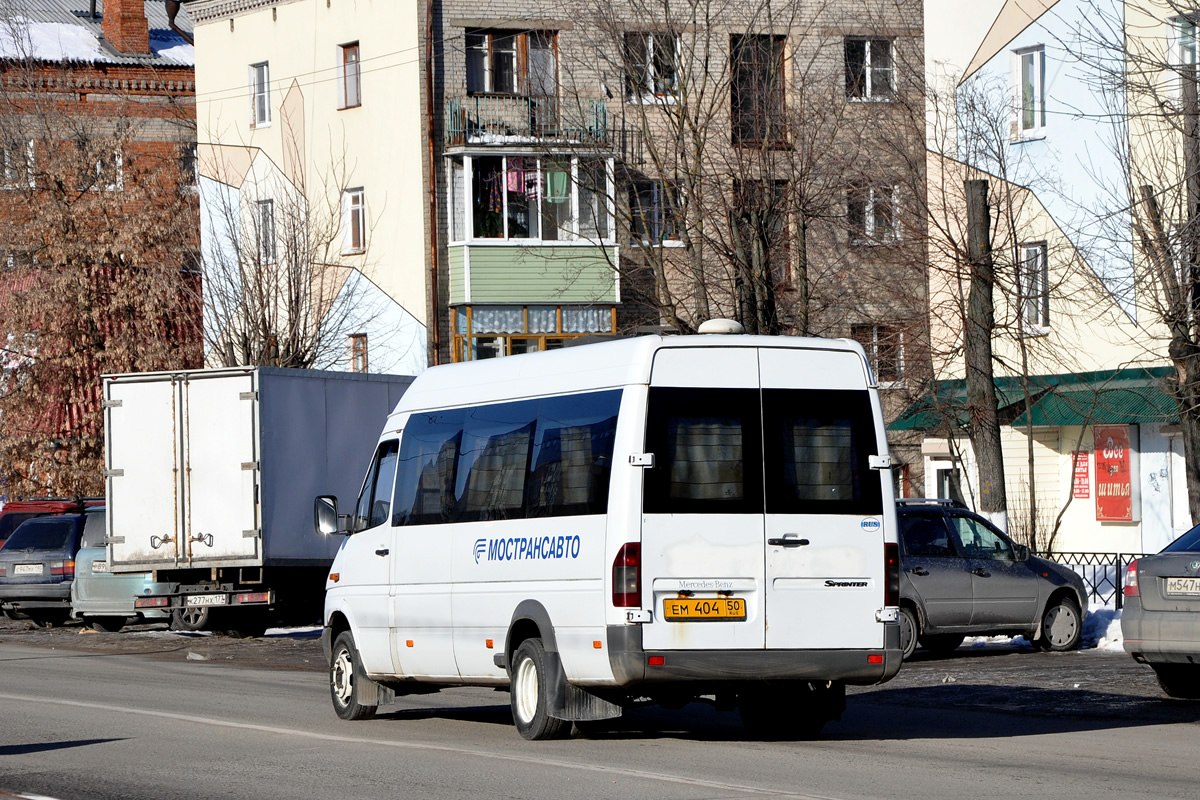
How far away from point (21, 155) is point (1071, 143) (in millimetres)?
26807

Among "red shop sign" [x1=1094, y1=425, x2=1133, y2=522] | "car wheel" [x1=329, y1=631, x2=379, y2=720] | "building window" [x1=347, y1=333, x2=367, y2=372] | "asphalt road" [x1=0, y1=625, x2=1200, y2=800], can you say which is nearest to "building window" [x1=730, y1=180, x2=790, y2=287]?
"red shop sign" [x1=1094, y1=425, x2=1133, y2=522]

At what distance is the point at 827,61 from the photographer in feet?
137

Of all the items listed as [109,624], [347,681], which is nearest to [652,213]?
[109,624]

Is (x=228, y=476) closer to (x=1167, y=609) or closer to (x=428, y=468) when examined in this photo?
(x=428, y=468)

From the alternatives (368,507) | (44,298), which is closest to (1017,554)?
(368,507)

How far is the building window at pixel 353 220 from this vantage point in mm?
45812

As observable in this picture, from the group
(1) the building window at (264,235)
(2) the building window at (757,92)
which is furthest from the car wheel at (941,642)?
(1) the building window at (264,235)

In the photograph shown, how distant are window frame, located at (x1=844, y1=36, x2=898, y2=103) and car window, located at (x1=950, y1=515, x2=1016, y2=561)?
14132mm

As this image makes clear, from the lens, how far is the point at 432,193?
44.2 meters

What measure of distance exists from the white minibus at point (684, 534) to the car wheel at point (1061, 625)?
8.26 metres

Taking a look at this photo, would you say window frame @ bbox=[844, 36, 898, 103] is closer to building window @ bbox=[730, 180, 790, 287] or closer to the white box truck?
building window @ bbox=[730, 180, 790, 287]

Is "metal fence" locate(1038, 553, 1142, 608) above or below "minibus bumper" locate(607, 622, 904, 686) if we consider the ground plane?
below

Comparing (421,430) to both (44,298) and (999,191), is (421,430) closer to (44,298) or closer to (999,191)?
(999,191)

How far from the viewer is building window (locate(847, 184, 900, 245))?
98.9 feet
